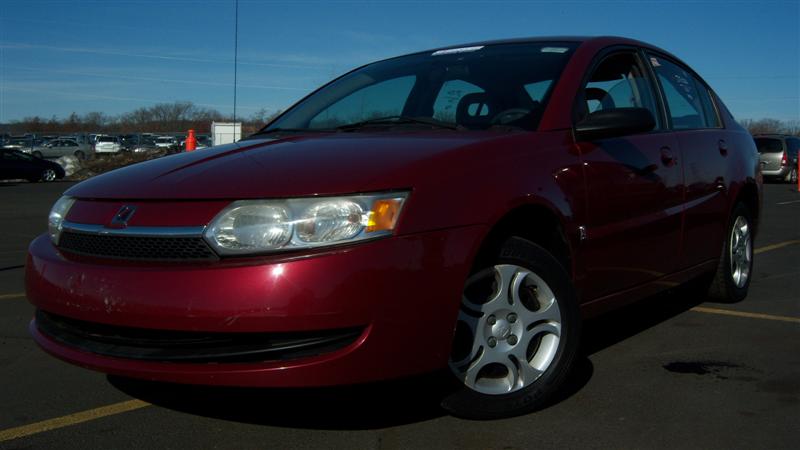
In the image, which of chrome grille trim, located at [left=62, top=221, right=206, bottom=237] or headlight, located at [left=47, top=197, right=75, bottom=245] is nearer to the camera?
chrome grille trim, located at [left=62, top=221, right=206, bottom=237]

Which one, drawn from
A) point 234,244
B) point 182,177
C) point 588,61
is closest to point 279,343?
point 234,244

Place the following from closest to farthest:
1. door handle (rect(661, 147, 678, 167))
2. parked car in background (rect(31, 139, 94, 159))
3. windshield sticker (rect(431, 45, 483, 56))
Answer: door handle (rect(661, 147, 678, 167)), windshield sticker (rect(431, 45, 483, 56)), parked car in background (rect(31, 139, 94, 159))

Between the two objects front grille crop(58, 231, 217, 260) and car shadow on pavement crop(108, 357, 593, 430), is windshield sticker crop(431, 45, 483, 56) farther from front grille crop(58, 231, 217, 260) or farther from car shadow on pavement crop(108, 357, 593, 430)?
front grille crop(58, 231, 217, 260)

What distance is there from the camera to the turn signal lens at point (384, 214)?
2697 millimetres

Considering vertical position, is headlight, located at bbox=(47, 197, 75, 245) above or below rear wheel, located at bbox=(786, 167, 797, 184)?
above

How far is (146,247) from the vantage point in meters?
2.78

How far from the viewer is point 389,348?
8.88ft

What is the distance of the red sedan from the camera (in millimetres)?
2656

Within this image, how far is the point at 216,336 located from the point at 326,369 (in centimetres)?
39

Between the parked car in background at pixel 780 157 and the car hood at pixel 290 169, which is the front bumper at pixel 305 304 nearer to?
the car hood at pixel 290 169

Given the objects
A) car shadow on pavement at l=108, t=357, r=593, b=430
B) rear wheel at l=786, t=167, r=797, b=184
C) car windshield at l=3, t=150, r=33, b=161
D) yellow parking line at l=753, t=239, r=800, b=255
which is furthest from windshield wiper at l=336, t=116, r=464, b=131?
car windshield at l=3, t=150, r=33, b=161

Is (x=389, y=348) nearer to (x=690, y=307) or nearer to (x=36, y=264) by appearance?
(x=36, y=264)

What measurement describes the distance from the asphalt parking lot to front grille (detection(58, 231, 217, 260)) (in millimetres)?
703

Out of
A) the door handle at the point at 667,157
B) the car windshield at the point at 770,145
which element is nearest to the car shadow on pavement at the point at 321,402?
the door handle at the point at 667,157
